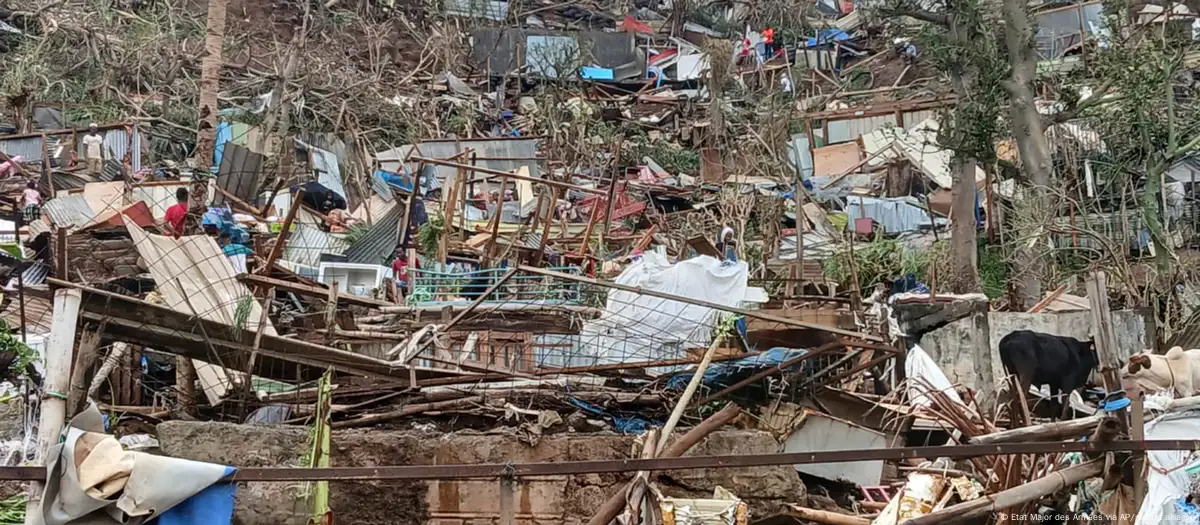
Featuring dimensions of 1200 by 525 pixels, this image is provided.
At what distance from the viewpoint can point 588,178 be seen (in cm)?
2172

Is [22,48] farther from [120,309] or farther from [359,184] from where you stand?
[120,309]

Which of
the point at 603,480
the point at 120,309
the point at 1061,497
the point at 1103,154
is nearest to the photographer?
the point at 1061,497

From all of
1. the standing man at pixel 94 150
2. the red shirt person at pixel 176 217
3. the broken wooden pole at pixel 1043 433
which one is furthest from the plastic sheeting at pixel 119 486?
the standing man at pixel 94 150

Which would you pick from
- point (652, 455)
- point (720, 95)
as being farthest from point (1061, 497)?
point (720, 95)

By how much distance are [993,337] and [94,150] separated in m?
15.0

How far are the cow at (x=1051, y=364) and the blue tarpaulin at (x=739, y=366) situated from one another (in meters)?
1.69

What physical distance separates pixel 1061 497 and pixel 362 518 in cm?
388

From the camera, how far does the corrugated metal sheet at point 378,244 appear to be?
1386 cm

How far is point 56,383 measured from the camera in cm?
397

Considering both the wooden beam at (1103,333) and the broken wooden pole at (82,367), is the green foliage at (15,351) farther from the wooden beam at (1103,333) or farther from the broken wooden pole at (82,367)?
the wooden beam at (1103,333)

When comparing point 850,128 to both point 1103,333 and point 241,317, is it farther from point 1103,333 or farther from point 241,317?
point 1103,333

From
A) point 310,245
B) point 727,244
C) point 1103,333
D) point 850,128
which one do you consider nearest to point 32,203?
point 310,245

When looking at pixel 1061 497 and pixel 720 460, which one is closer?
pixel 720 460

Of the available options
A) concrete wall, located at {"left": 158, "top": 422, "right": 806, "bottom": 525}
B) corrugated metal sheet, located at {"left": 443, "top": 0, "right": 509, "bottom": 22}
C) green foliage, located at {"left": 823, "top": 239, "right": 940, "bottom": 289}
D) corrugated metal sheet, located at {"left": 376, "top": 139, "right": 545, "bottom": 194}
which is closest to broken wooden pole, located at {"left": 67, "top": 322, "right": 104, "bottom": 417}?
concrete wall, located at {"left": 158, "top": 422, "right": 806, "bottom": 525}
